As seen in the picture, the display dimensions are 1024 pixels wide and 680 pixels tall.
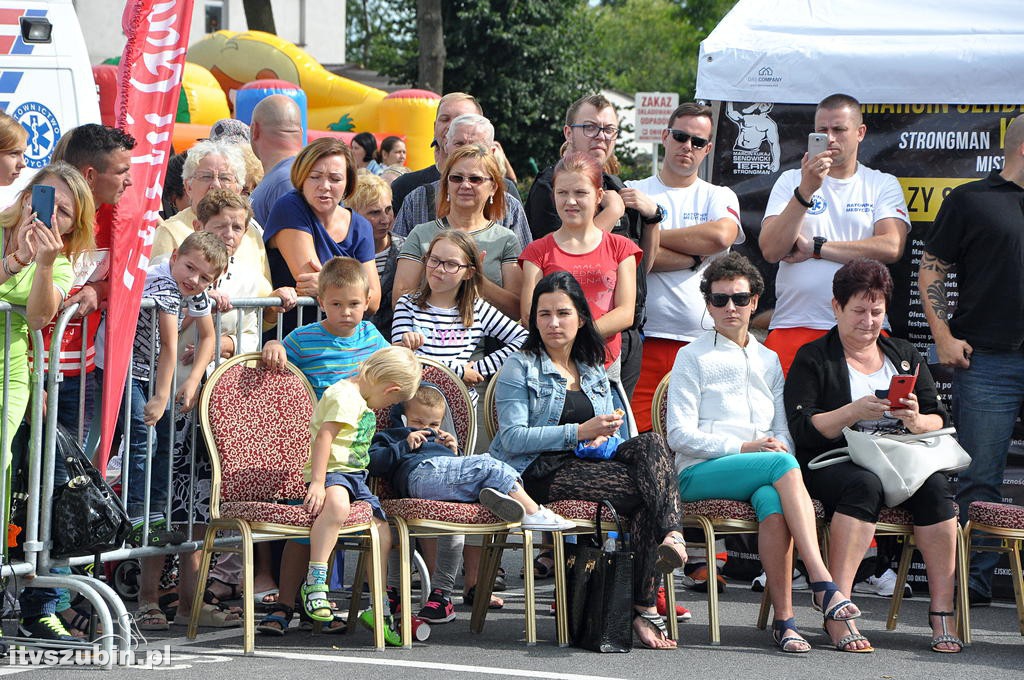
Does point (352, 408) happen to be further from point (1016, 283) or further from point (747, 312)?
point (1016, 283)

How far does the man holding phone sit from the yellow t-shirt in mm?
2409

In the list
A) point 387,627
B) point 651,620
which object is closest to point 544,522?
point 651,620

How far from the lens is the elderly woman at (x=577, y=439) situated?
6.11 m

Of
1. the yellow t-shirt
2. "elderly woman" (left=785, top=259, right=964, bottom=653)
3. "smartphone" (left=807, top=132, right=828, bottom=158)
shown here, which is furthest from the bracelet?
the yellow t-shirt

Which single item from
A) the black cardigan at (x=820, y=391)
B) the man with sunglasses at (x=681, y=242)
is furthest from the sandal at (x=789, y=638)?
the man with sunglasses at (x=681, y=242)

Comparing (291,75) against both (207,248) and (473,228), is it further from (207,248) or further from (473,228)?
(207,248)

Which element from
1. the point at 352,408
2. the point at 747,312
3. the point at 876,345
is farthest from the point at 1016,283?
the point at 352,408

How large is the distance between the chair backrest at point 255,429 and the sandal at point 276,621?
1.58ft

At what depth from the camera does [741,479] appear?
638 cm

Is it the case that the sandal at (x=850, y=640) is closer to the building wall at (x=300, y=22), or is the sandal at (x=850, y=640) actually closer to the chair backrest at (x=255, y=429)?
the chair backrest at (x=255, y=429)

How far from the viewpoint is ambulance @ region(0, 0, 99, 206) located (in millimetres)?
7863

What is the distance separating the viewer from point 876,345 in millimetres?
6852

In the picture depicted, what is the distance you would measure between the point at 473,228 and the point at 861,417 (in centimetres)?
205

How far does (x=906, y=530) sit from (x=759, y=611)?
0.82 m
